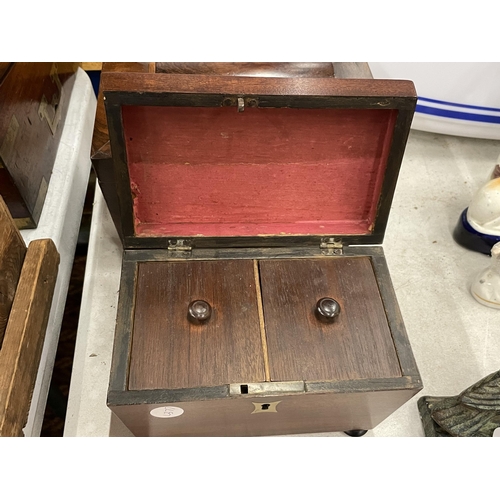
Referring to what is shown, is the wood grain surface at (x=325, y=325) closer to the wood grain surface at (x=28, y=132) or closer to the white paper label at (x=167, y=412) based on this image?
the white paper label at (x=167, y=412)

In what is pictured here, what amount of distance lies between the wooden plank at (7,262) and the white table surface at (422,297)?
0.29 meters

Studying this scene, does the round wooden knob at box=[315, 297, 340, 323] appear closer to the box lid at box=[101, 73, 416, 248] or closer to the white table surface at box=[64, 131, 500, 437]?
the box lid at box=[101, 73, 416, 248]

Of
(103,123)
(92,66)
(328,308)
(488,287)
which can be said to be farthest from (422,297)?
(92,66)

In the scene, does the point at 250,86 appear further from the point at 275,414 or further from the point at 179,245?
the point at 275,414

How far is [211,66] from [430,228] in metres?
0.87

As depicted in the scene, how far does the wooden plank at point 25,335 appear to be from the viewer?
978 millimetres

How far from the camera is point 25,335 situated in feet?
3.44

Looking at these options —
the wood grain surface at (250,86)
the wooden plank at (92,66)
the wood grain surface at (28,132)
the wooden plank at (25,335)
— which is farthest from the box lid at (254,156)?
the wooden plank at (92,66)

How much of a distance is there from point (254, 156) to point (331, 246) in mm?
269

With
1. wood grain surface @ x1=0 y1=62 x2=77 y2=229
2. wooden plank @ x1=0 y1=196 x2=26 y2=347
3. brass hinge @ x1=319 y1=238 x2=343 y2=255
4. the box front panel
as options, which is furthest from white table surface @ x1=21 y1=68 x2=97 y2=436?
brass hinge @ x1=319 y1=238 x2=343 y2=255

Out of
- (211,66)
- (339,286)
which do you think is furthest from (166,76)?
(339,286)

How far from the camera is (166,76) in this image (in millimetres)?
879

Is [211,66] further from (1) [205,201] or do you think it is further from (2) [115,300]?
(2) [115,300]

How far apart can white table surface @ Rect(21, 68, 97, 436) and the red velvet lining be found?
Answer: 0.41 metres
